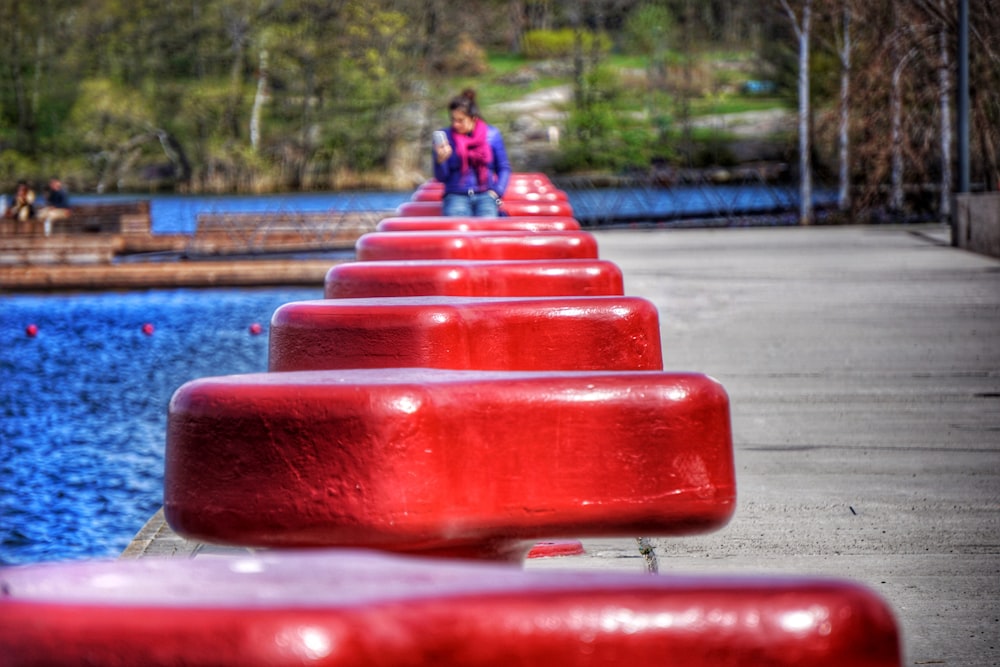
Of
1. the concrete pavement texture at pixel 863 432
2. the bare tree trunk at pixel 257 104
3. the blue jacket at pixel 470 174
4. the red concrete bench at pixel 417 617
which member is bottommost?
the concrete pavement texture at pixel 863 432

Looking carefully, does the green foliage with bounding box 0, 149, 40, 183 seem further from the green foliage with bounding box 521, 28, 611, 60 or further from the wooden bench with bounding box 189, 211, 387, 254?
the wooden bench with bounding box 189, 211, 387, 254

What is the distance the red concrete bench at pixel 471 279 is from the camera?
4832mm

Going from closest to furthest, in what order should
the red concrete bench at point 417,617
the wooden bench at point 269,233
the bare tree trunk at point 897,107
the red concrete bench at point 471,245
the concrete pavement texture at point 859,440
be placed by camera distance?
the red concrete bench at point 417,617 → the concrete pavement texture at point 859,440 → the red concrete bench at point 471,245 → the bare tree trunk at point 897,107 → the wooden bench at point 269,233

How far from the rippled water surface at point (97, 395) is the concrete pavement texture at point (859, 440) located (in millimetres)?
3867

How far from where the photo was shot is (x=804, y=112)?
2952 cm

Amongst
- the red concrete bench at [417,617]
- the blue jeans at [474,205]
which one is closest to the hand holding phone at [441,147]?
the blue jeans at [474,205]

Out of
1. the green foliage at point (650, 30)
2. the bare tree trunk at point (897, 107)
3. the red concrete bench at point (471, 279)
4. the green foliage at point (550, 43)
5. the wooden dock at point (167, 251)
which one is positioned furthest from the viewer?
the green foliage at point (550, 43)

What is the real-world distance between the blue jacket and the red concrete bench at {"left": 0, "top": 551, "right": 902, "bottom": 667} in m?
11.5

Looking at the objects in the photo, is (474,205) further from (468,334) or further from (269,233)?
(269,233)

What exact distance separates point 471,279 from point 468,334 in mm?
1171

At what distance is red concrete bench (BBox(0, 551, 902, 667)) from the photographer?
1.43 metres

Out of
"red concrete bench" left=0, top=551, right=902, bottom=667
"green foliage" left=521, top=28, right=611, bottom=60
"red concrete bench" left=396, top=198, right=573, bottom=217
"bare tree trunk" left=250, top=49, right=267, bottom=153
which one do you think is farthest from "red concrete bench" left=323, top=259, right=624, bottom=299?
"green foliage" left=521, top=28, right=611, bottom=60

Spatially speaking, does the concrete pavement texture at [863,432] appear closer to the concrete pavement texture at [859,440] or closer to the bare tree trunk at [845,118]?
the concrete pavement texture at [859,440]

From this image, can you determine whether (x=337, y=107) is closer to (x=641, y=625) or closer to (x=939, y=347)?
(x=939, y=347)
